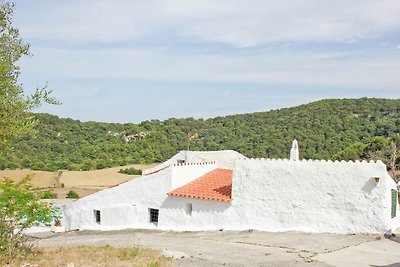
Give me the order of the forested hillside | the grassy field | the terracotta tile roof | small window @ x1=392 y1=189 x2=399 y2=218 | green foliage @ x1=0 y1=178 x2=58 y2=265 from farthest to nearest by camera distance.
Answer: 1. the forested hillside
2. the terracotta tile roof
3. small window @ x1=392 y1=189 x2=399 y2=218
4. green foliage @ x1=0 y1=178 x2=58 y2=265
5. the grassy field

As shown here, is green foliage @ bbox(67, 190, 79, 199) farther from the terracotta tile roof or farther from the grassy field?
the grassy field

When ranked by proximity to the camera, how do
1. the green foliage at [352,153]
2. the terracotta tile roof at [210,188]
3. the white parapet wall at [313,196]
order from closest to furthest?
the white parapet wall at [313,196] → the terracotta tile roof at [210,188] → the green foliage at [352,153]

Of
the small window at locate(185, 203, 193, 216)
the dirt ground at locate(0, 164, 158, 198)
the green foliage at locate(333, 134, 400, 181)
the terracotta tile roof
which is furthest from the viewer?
the dirt ground at locate(0, 164, 158, 198)

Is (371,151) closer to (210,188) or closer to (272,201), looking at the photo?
(210,188)

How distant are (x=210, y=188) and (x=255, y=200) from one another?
8.32 ft

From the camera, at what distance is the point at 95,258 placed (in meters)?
13.5

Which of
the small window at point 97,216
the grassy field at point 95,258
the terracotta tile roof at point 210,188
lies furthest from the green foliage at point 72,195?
the grassy field at point 95,258

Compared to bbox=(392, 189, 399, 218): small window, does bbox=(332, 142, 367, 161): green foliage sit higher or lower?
higher

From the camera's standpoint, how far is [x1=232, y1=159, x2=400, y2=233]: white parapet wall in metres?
17.7

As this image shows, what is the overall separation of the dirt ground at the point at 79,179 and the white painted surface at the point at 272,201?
21.8m

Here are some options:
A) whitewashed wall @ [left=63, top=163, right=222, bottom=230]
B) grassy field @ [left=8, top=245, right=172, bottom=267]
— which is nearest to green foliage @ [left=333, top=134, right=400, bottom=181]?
whitewashed wall @ [left=63, top=163, right=222, bottom=230]

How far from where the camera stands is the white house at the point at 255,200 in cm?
1791

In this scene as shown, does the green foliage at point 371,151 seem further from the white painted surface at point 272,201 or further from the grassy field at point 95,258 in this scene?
the grassy field at point 95,258

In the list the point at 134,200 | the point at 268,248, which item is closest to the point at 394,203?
the point at 268,248
